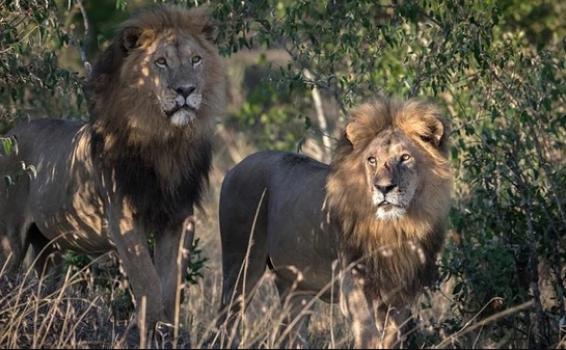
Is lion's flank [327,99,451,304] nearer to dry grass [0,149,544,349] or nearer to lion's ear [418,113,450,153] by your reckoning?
lion's ear [418,113,450,153]

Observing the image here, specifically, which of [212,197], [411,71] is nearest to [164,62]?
[411,71]

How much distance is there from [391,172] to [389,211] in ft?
0.60

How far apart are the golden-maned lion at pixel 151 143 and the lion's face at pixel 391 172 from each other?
2.97 feet

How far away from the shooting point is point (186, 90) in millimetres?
6617

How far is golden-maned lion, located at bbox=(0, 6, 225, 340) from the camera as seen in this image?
672 cm

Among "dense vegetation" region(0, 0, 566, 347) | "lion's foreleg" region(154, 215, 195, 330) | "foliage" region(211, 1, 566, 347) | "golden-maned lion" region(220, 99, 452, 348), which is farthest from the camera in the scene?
"foliage" region(211, 1, 566, 347)

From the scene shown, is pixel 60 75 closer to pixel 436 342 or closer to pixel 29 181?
pixel 29 181

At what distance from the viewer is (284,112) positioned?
1198 centimetres

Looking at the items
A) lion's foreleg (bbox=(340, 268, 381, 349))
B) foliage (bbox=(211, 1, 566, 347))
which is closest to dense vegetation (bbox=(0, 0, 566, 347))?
foliage (bbox=(211, 1, 566, 347))

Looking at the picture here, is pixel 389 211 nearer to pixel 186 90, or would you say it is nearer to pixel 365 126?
pixel 365 126

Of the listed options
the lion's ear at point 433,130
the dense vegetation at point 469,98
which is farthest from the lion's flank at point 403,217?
the dense vegetation at point 469,98

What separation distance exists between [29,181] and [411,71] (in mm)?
2334

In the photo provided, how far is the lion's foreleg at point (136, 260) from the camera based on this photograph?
6602mm

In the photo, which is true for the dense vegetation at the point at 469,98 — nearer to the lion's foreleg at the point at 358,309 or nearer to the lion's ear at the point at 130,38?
the lion's ear at the point at 130,38
